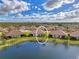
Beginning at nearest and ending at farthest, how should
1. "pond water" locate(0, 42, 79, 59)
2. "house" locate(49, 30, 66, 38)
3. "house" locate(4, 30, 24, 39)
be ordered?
"pond water" locate(0, 42, 79, 59) → "house" locate(49, 30, 66, 38) → "house" locate(4, 30, 24, 39)

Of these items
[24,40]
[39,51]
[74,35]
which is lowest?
[39,51]

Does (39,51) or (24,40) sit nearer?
(39,51)

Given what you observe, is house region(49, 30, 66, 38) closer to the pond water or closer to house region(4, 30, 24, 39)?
the pond water

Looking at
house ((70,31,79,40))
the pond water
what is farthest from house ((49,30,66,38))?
the pond water

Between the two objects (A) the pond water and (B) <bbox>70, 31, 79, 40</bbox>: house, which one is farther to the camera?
(B) <bbox>70, 31, 79, 40</bbox>: house

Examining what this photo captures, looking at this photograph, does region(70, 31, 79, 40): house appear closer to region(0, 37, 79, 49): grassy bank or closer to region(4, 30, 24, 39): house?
region(0, 37, 79, 49): grassy bank

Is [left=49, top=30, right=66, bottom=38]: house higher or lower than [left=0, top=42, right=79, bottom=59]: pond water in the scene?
higher

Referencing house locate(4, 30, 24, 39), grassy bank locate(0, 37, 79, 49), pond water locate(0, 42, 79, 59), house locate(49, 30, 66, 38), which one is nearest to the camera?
pond water locate(0, 42, 79, 59)

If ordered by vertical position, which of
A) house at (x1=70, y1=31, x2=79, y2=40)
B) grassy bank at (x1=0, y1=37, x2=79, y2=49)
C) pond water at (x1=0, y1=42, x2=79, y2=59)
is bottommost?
pond water at (x1=0, y1=42, x2=79, y2=59)

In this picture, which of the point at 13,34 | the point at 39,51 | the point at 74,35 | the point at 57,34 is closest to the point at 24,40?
the point at 13,34

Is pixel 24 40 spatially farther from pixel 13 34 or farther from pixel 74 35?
pixel 74 35
